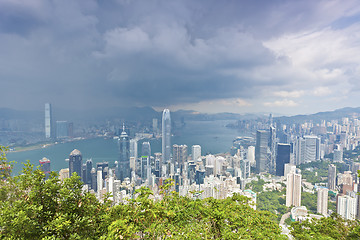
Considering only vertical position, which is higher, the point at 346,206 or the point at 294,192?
the point at 346,206

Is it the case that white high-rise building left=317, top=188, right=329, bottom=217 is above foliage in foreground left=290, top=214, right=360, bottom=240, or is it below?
below

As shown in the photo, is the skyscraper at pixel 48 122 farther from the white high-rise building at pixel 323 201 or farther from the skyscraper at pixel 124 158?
the white high-rise building at pixel 323 201

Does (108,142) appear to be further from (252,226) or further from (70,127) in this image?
(252,226)

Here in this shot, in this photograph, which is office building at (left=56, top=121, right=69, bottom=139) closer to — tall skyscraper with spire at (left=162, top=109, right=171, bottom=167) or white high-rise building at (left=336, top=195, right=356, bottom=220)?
tall skyscraper with spire at (left=162, top=109, right=171, bottom=167)

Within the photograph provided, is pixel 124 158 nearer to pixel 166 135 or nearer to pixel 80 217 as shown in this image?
pixel 166 135

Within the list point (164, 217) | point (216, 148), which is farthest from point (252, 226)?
point (216, 148)

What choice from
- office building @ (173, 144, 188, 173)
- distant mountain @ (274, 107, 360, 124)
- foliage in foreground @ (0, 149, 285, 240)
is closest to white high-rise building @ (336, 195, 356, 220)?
foliage in foreground @ (0, 149, 285, 240)

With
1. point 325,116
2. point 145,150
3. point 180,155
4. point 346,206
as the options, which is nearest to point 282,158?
point 346,206
